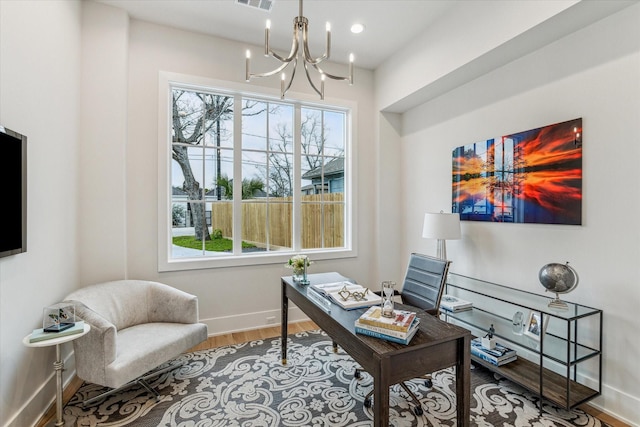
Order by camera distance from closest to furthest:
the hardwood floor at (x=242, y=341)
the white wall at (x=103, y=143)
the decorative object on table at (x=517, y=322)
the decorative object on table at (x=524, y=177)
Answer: the hardwood floor at (x=242, y=341), the decorative object on table at (x=524, y=177), the decorative object on table at (x=517, y=322), the white wall at (x=103, y=143)

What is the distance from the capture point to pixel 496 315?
262 cm

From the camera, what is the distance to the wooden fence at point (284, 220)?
11.5 ft

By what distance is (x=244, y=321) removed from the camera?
11.2 feet

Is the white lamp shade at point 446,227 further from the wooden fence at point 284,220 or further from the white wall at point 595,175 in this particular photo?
the wooden fence at point 284,220

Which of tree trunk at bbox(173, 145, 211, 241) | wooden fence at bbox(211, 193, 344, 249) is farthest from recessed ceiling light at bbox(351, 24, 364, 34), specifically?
tree trunk at bbox(173, 145, 211, 241)

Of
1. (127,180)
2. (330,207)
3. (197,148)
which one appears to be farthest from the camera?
(330,207)

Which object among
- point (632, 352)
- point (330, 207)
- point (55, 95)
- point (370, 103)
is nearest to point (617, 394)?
point (632, 352)

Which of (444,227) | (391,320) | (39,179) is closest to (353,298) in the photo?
(391,320)

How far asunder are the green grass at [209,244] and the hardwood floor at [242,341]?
95cm

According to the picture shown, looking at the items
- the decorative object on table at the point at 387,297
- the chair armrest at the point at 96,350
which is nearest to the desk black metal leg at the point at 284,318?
the decorative object on table at the point at 387,297

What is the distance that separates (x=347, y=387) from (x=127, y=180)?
8.99ft

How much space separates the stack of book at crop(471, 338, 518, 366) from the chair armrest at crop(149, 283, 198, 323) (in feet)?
7.88

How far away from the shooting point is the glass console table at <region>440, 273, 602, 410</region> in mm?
2057

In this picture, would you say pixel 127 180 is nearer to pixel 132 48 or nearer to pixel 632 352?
pixel 132 48
